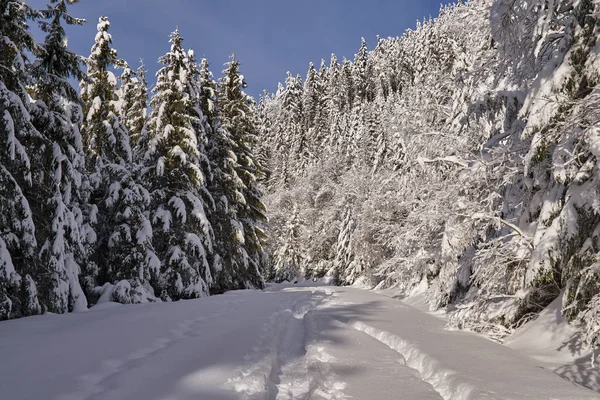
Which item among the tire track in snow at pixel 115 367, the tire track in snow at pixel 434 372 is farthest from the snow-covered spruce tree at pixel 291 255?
the tire track in snow at pixel 115 367

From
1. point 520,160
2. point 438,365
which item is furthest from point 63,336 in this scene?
point 520,160

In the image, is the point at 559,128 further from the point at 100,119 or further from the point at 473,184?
the point at 100,119

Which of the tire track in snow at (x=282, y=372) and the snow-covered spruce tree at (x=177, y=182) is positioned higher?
the snow-covered spruce tree at (x=177, y=182)

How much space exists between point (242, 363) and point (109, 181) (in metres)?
12.8

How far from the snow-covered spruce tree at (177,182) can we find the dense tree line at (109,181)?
0.06 m

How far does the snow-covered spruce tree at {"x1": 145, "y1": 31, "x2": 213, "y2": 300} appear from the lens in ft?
51.8

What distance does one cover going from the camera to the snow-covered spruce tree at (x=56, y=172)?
1035 centimetres

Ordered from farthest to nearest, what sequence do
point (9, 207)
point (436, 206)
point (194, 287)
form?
1. point (194, 287)
2. point (436, 206)
3. point (9, 207)

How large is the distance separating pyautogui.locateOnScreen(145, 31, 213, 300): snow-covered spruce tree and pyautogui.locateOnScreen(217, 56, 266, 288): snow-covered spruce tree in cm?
525

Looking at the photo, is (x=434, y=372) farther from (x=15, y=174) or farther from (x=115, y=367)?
(x=15, y=174)

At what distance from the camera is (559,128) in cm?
555

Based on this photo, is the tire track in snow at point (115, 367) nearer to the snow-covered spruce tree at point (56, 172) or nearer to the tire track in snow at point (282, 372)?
the tire track in snow at point (282, 372)

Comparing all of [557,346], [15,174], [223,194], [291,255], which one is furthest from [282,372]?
[291,255]

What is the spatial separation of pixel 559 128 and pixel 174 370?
6477mm
